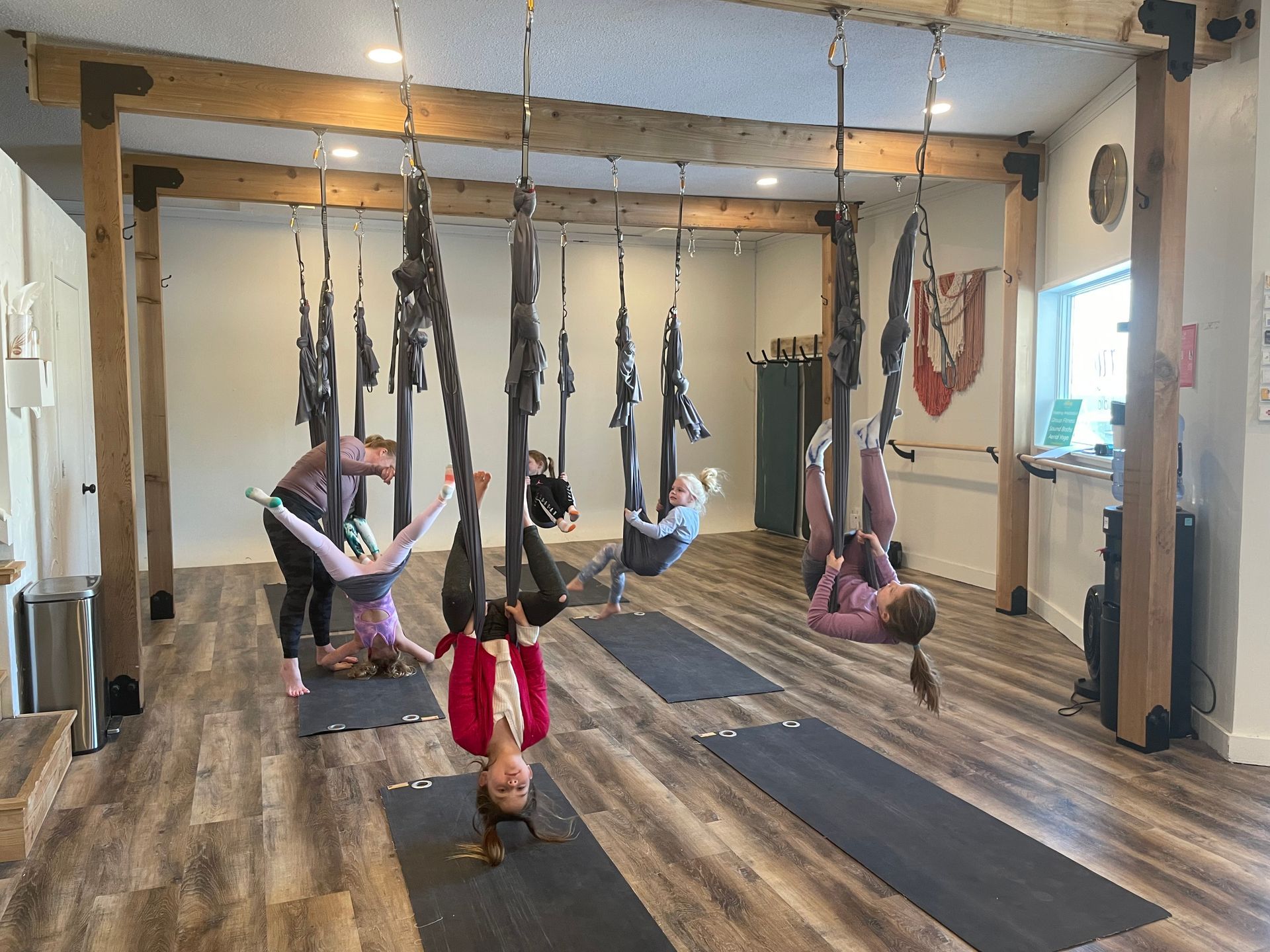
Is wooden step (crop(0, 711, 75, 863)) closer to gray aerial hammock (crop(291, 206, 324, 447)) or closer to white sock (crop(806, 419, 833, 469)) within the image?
gray aerial hammock (crop(291, 206, 324, 447))

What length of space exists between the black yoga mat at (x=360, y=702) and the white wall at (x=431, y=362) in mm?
3526

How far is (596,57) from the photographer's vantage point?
13.4 feet

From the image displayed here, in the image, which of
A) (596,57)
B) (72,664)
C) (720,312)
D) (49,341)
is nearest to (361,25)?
(596,57)

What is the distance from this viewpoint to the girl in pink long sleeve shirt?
2.79 m

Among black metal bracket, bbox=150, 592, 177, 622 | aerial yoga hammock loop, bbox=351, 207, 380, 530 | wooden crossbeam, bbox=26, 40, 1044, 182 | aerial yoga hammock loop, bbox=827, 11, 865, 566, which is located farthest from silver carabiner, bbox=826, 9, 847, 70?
black metal bracket, bbox=150, 592, 177, 622

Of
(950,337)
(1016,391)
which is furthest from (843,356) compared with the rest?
(950,337)

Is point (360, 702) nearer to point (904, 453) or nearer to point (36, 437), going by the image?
point (36, 437)

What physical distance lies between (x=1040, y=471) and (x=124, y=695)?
15.2 feet

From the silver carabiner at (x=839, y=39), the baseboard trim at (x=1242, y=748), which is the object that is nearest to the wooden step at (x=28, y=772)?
the silver carabiner at (x=839, y=39)

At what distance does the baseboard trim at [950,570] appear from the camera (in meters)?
6.38

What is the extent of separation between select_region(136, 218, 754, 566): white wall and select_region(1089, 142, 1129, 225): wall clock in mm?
4610

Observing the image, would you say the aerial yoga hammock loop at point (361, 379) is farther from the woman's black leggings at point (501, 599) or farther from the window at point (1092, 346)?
the window at point (1092, 346)

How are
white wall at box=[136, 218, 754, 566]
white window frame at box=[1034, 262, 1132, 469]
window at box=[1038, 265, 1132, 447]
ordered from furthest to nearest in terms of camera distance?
white wall at box=[136, 218, 754, 566] → white window frame at box=[1034, 262, 1132, 469] → window at box=[1038, 265, 1132, 447]

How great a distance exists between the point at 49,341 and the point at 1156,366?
4.66 meters
